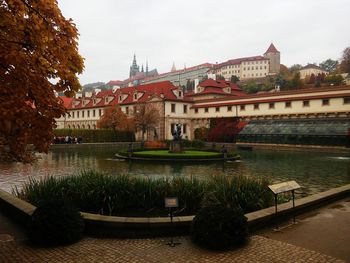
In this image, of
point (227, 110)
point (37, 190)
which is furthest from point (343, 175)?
A: point (227, 110)

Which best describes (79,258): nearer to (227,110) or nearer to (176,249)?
(176,249)

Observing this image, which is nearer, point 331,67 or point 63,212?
point 63,212

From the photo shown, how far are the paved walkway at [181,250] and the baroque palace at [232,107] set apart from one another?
1281 inches

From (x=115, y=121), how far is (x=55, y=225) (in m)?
51.1

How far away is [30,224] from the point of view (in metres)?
6.84

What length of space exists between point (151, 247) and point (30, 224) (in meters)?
2.59

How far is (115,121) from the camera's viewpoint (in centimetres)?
5694

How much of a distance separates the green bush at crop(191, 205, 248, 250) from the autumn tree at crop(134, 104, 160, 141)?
47108 mm

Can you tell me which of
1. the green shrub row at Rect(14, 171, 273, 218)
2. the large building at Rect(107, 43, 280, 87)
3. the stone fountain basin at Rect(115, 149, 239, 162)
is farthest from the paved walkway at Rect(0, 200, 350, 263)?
the large building at Rect(107, 43, 280, 87)

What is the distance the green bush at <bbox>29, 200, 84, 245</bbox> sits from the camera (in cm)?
654

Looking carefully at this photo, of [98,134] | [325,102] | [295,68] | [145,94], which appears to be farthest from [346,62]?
[98,134]

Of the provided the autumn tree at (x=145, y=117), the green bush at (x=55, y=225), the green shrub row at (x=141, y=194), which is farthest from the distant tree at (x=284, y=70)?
the green bush at (x=55, y=225)

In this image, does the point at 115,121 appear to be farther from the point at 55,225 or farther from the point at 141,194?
the point at 55,225

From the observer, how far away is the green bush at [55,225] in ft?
21.5
